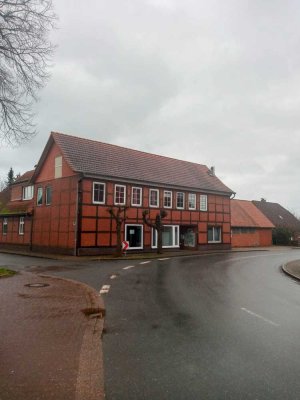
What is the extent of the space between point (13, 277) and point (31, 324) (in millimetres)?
7190

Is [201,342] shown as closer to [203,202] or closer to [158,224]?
[158,224]

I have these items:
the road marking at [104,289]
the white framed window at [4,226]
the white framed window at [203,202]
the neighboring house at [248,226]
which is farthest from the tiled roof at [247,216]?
the road marking at [104,289]

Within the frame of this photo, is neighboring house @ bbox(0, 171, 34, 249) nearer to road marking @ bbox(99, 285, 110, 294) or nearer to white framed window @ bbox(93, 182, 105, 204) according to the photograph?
white framed window @ bbox(93, 182, 105, 204)

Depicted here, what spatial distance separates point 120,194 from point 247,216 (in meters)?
22.9

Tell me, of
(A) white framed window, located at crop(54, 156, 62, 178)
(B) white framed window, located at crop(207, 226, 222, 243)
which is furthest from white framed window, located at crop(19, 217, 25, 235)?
(B) white framed window, located at crop(207, 226, 222, 243)

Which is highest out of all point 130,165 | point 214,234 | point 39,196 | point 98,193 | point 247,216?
point 130,165

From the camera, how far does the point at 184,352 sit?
583cm

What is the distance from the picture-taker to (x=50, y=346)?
5.89 metres

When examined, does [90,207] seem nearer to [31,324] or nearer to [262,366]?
[31,324]

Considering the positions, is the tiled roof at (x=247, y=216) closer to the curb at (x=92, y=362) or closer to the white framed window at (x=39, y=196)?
the white framed window at (x=39, y=196)

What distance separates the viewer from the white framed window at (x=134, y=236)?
97.0 feet

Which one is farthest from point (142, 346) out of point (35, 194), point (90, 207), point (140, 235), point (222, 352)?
point (35, 194)

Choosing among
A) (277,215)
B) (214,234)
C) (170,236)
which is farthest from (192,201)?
(277,215)

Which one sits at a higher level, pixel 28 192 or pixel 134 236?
pixel 28 192
